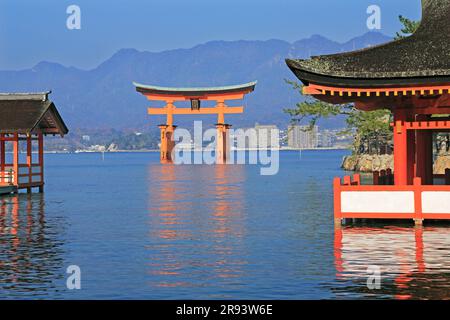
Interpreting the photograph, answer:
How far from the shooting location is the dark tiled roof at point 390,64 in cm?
2645

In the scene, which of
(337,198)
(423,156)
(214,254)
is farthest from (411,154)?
(214,254)

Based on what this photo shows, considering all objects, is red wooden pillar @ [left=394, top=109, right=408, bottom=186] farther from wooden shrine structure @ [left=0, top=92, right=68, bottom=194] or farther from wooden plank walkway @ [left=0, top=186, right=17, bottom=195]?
wooden plank walkway @ [left=0, top=186, right=17, bottom=195]

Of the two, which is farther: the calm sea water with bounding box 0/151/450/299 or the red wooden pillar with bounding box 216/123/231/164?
the red wooden pillar with bounding box 216/123/231/164

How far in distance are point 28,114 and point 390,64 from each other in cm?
2539

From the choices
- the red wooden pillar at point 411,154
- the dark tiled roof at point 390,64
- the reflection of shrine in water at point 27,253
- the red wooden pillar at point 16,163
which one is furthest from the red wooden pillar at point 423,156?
the red wooden pillar at point 16,163

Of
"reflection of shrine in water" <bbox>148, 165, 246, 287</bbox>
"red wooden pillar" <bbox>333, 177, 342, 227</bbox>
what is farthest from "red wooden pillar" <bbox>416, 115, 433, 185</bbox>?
"reflection of shrine in water" <bbox>148, 165, 246, 287</bbox>

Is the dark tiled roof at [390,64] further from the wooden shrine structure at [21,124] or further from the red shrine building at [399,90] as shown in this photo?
the wooden shrine structure at [21,124]

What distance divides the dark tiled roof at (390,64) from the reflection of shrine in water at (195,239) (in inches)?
212

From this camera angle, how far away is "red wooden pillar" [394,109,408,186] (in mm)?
28422

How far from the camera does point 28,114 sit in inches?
1882

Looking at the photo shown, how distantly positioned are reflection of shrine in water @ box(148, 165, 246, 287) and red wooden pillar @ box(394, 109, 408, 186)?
202 inches

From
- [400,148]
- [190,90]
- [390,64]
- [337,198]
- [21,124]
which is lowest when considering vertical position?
[337,198]

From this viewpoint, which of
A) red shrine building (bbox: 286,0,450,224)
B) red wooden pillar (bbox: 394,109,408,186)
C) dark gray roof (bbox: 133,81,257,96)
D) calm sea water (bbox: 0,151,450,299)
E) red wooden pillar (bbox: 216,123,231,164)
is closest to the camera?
calm sea water (bbox: 0,151,450,299)

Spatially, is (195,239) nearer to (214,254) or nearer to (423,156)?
(214,254)
